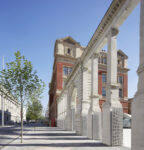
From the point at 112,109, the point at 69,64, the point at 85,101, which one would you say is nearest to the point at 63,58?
the point at 69,64

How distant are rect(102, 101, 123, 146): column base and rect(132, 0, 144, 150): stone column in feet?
10.2

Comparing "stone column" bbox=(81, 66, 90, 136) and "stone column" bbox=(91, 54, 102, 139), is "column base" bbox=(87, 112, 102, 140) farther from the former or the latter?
"stone column" bbox=(81, 66, 90, 136)

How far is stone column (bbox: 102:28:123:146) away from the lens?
37.6 ft

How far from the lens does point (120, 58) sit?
48.5 metres

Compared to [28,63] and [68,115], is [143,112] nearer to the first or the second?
[28,63]

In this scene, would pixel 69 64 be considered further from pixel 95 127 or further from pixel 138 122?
pixel 138 122

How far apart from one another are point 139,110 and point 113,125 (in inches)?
157

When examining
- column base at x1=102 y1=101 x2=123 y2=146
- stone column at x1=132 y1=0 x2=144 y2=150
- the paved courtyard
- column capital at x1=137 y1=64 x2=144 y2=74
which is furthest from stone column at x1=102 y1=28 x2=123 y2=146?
column capital at x1=137 y1=64 x2=144 y2=74

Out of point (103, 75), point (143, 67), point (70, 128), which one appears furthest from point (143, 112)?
point (103, 75)

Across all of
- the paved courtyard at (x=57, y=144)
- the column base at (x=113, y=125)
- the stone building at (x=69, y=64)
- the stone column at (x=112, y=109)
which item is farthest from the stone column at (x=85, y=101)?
the stone building at (x=69, y=64)

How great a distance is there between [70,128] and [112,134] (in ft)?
59.6

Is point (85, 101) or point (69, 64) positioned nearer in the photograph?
point (85, 101)

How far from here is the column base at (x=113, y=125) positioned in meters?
11.4

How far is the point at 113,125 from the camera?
1148 cm
